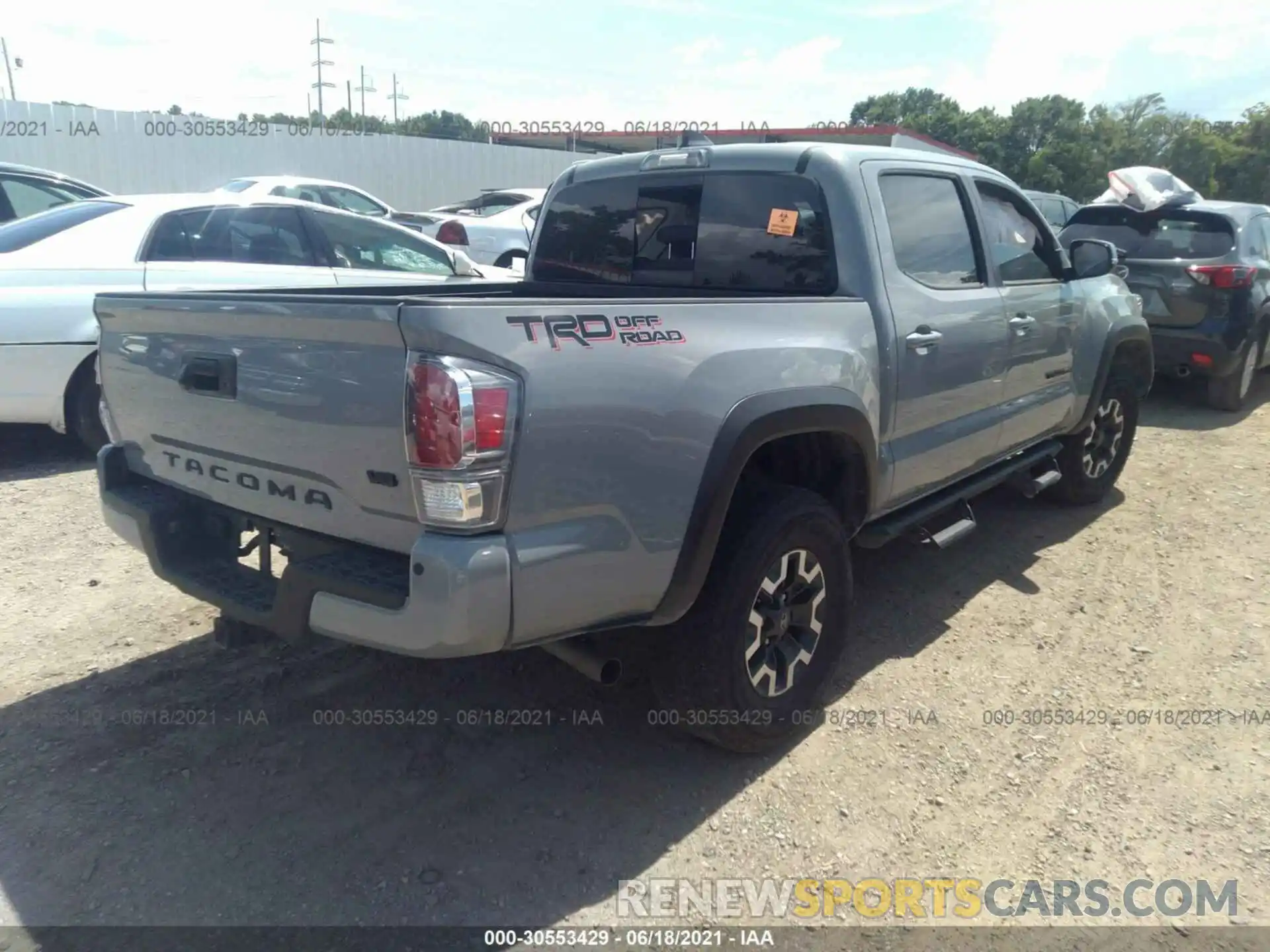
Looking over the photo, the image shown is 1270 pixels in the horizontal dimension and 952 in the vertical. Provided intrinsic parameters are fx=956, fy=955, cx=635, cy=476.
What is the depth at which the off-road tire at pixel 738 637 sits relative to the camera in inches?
115

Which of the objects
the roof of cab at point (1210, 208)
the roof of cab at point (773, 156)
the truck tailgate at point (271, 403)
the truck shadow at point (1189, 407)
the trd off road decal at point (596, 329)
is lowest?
the truck shadow at point (1189, 407)

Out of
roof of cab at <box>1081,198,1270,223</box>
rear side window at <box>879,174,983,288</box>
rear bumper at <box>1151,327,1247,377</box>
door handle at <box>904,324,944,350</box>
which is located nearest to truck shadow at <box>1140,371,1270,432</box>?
rear bumper at <box>1151,327,1247,377</box>

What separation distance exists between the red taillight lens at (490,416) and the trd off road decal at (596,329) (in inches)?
6.8

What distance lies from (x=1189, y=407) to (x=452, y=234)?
8720mm

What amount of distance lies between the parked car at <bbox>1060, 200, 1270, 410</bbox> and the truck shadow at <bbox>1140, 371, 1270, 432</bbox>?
0.18m

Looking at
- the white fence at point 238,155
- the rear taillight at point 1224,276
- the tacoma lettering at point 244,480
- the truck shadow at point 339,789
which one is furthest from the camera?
the white fence at point 238,155

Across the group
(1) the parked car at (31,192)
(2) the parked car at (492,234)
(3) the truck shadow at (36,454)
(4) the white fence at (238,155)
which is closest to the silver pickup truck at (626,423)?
(3) the truck shadow at (36,454)

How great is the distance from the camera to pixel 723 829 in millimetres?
2910

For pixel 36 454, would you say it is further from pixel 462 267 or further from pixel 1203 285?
pixel 1203 285

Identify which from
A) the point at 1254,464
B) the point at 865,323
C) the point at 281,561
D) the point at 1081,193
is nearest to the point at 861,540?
the point at 865,323

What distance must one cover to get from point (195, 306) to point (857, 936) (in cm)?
258

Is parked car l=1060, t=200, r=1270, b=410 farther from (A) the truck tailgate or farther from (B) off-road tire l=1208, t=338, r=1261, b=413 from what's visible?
(A) the truck tailgate

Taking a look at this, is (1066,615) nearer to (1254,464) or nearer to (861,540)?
(861,540)

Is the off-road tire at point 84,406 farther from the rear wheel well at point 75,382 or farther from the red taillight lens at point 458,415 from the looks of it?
the red taillight lens at point 458,415
